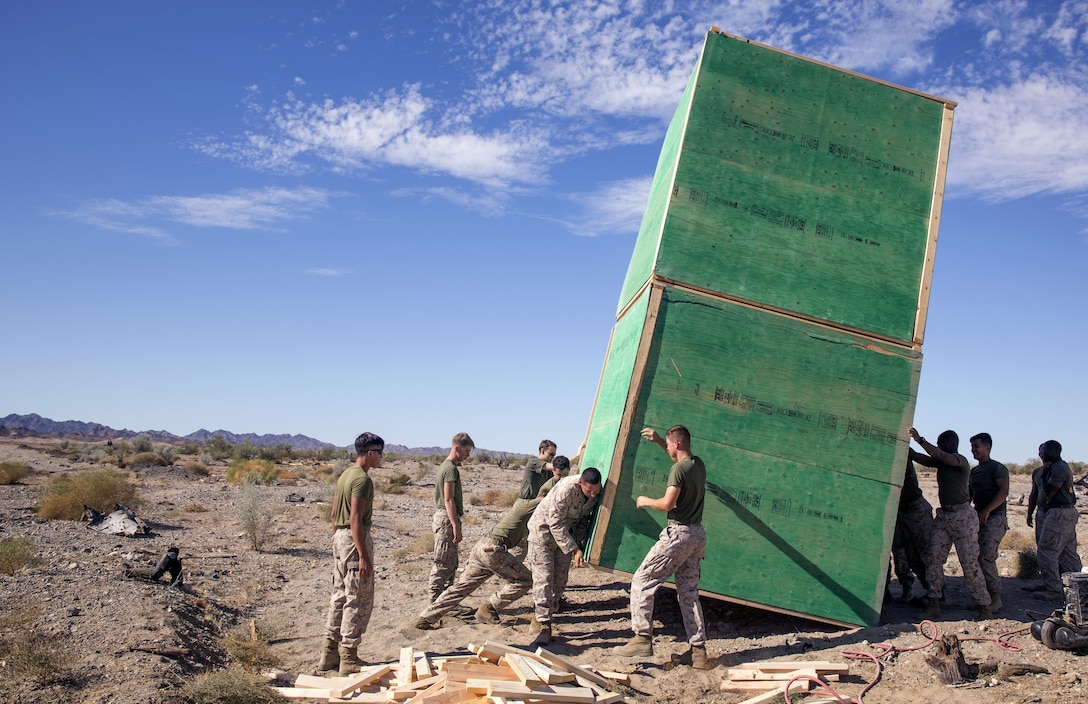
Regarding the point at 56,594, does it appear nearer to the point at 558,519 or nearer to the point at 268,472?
the point at 558,519

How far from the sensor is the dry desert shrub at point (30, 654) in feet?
17.1

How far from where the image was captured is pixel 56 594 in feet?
24.9

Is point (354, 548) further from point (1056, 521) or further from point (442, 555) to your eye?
point (1056, 521)

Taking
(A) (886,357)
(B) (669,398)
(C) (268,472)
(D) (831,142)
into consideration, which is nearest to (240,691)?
(B) (669,398)

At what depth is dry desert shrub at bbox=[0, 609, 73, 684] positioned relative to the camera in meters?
5.21

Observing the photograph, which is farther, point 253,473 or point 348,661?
point 253,473

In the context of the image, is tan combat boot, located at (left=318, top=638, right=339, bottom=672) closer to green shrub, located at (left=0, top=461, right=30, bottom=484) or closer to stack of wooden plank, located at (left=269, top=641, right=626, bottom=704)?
stack of wooden plank, located at (left=269, top=641, right=626, bottom=704)

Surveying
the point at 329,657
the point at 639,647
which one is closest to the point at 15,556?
the point at 329,657

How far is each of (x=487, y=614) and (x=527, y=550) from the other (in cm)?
77

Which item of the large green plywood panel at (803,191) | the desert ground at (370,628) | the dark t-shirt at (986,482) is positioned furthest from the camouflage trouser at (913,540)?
the large green plywood panel at (803,191)

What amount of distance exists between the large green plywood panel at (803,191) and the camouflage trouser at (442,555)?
3221 mm

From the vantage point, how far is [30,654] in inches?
211

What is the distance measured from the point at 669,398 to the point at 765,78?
3.53 metres

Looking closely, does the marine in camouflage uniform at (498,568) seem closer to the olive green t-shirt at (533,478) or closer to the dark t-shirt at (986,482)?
the olive green t-shirt at (533,478)
